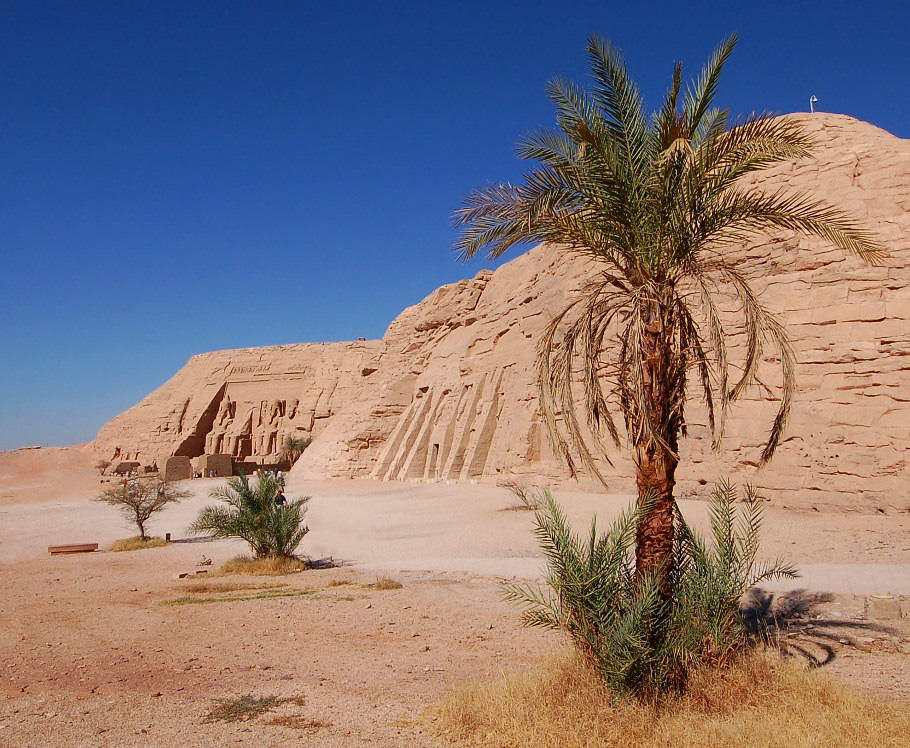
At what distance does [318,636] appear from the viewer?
22.1 feet

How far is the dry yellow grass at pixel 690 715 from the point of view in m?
3.85

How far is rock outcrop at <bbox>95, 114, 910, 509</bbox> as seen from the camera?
12.2m

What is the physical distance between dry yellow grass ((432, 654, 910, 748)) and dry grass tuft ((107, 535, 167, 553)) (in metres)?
11.1

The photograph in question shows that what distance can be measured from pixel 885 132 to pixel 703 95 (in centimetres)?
1372

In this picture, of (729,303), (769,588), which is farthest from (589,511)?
(769,588)

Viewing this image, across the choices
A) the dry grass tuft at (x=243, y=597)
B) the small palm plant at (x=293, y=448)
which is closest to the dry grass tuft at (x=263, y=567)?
the dry grass tuft at (x=243, y=597)

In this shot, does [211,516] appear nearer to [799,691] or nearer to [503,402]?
[799,691]

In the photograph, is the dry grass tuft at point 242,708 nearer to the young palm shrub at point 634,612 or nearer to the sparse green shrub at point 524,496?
the young palm shrub at point 634,612

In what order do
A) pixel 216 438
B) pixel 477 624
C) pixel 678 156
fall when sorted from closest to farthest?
pixel 678 156, pixel 477 624, pixel 216 438

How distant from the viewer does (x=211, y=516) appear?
440 inches

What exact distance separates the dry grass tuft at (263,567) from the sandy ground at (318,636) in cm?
52

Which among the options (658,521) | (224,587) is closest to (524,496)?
(224,587)

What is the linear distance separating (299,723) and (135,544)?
35.7 feet

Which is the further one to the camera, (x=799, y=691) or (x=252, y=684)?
(x=252, y=684)
